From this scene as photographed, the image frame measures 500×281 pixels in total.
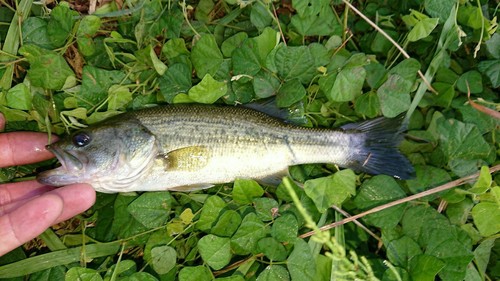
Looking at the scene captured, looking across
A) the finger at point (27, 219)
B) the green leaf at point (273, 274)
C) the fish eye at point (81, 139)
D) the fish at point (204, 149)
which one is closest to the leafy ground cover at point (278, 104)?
the green leaf at point (273, 274)

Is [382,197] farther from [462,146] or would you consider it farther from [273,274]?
[273,274]

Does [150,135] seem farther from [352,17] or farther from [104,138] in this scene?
[352,17]

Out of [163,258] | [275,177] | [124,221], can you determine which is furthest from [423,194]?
[124,221]

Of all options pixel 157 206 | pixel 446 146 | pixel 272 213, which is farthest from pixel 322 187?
pixel 157 206

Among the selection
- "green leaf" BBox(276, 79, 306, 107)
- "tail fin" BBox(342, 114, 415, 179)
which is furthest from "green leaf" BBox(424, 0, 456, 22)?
"green leaf" BBox(276, 79, 306, 107)

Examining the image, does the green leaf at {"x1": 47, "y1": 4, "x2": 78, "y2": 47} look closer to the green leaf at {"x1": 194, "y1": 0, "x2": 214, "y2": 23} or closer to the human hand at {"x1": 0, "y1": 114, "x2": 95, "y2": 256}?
the human hand at {"x1": 0, "y1": 114, "x2": 95, "y2": 256}

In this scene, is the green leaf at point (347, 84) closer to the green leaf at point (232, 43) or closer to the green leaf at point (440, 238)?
the green leaf at point (232, 43)
